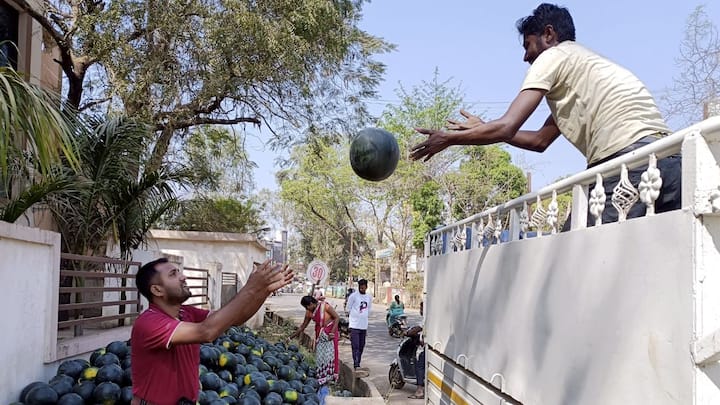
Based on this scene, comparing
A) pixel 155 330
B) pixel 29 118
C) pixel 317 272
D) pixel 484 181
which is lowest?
pixel 317 272

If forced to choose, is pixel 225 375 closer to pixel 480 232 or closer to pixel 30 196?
pixel 30 196

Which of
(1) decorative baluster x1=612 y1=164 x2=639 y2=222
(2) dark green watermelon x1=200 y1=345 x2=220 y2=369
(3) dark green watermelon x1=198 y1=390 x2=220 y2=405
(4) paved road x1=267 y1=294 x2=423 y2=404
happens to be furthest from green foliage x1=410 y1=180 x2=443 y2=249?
(1) decorative baluster x1=612 y1=164 x2=639 y2=222

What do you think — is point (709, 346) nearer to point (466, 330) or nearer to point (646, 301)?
point (646, 301)

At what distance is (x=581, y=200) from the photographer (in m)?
2.61

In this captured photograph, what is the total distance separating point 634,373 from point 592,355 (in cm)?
26

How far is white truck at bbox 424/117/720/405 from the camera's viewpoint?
1.72m

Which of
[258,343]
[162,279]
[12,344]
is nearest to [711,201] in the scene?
[162,279]

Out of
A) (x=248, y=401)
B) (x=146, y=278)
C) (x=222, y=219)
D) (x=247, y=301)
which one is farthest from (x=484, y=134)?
(x=222, y=219)

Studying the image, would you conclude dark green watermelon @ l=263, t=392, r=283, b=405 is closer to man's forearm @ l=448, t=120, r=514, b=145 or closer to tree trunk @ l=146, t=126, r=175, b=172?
man's forearm @ l=448, t=120, r=514, b=145

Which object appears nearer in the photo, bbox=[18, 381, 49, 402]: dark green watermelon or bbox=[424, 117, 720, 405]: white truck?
bbox=[424, 117, 720, 405]: white truck

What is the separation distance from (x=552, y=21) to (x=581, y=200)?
131 cm

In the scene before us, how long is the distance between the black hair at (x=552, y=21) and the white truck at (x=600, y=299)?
0.99 meters

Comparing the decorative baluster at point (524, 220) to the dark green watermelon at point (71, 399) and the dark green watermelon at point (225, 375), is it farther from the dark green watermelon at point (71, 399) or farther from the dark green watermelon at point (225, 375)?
the dark green watermelon at point (225, 375)

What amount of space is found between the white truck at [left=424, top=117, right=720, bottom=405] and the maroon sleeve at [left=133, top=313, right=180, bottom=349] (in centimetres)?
169
